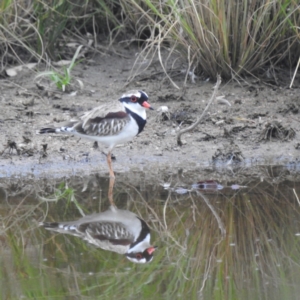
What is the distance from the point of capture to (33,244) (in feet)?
19.3

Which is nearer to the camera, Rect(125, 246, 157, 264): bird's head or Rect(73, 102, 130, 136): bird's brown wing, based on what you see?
Rect(125, 246, 157, 264): bird's head

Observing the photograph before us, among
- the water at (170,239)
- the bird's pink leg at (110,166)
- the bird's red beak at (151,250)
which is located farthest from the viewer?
the bird's pink leg at (110,166)

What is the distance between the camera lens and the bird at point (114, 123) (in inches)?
297

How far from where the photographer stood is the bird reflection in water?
5730 mm

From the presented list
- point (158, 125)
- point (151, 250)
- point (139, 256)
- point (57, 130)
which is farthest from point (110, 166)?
point (139, 256)

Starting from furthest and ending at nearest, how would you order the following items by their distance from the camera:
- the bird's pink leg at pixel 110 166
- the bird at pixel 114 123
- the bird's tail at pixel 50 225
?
the bird at pixel 114 123, the bird's pink leg at pixel 110 166, the bird's tail at pixel 50 225

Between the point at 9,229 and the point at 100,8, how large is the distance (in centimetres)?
459

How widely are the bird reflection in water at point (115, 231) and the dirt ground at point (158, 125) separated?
1330mm

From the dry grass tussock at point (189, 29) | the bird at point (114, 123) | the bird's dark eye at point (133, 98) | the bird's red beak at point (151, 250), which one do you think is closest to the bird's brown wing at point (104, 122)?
the bird at point (114, 123)

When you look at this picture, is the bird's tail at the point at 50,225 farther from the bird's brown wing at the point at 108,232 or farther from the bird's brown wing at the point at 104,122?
the bird's brown wing at the point at 104,122

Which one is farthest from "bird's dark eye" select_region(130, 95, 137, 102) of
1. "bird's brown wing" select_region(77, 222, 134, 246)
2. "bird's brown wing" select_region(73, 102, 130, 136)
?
"bird's brown wing" select_region(77, 222, 134, 246)

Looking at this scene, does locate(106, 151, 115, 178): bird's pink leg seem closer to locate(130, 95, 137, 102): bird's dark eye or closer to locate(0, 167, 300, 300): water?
locate(0, 167, 300, 300): water

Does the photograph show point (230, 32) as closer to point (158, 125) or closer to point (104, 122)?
point (158, 125)

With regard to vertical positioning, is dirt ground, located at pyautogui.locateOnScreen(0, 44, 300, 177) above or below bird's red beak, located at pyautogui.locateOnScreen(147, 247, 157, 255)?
below
